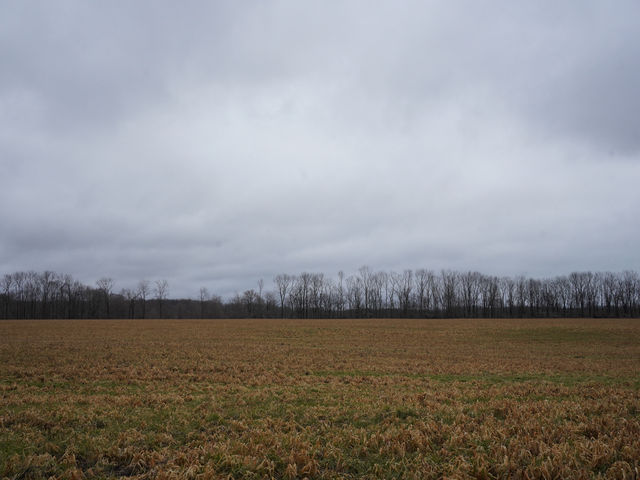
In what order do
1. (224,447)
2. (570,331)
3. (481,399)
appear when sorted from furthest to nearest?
(570,331)
(481,399)
(224,447)

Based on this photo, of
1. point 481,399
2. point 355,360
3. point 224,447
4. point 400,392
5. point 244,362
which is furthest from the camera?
point 355,360

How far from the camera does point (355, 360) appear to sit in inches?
802

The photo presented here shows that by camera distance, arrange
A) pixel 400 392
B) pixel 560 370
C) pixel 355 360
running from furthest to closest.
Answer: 1. pixel 355 360
2. pixel 560 370
3. pixel 400 392

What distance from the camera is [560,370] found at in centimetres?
1742

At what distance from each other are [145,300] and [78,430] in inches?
5482

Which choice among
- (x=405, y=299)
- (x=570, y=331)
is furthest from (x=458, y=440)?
(x=405, y=299)

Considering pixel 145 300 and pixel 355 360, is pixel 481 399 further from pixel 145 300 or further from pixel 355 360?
pixel 145 300

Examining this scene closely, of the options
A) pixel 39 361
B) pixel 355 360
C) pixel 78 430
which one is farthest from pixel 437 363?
pixel 39 361

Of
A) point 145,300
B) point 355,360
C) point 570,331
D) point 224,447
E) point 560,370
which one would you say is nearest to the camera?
point 224,447

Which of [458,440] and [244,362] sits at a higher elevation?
[458,440]

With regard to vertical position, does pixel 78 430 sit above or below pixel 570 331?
above

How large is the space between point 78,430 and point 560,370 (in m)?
20.3

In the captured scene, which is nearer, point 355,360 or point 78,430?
point 78,430

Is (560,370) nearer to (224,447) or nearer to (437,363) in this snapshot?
(437,363)
